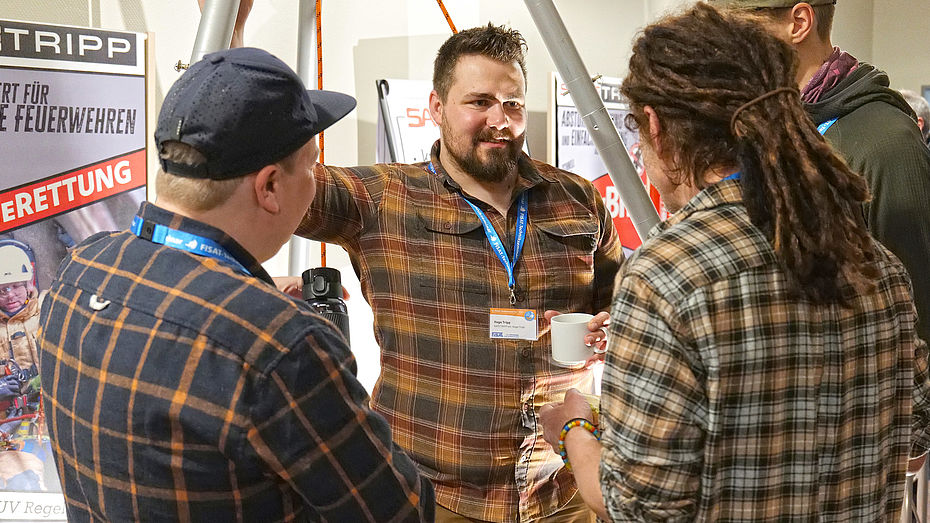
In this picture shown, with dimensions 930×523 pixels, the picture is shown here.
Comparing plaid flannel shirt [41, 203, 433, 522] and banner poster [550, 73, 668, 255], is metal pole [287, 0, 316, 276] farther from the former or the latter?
banner poster [550, 73, 668, 255]

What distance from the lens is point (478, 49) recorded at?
210 cm

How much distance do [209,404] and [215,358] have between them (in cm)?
5

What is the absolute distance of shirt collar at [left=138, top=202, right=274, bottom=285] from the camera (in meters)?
0.99

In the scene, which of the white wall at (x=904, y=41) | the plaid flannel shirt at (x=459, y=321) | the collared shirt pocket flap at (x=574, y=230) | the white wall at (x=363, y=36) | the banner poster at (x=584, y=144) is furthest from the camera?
the white wall at (x=904, y=41)

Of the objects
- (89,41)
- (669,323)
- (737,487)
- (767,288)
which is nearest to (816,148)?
(767,288)

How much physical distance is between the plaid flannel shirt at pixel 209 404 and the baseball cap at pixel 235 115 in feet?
0.29

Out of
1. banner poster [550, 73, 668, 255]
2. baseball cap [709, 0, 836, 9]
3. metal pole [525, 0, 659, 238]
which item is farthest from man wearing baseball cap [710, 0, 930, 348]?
banner poster [550, 73, 668, 255]

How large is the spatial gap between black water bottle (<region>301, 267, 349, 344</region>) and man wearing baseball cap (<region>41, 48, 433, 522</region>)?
2.01 feet

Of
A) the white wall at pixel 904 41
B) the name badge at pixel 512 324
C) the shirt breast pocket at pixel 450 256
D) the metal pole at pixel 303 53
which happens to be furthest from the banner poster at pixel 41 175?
the white wall at pixel 904 41

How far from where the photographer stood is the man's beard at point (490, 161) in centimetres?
203

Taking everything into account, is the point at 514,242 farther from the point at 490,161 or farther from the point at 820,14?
the point at 820,14

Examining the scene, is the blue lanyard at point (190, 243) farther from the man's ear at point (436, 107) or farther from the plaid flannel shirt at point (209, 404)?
the man's ear at point (436, 107)

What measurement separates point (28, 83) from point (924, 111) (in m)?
3.68

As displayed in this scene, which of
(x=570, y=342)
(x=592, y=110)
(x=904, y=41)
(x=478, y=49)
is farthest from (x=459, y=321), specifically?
(x=904, y=41)
